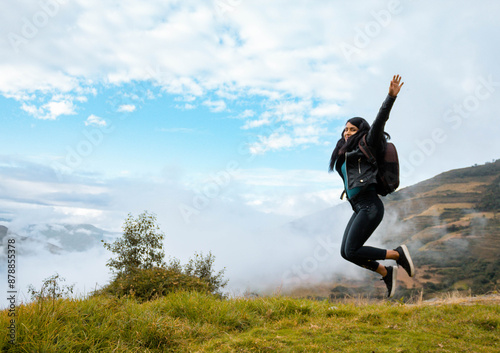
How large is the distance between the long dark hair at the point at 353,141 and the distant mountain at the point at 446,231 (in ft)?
199

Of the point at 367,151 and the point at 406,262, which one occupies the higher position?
the point at 367,151

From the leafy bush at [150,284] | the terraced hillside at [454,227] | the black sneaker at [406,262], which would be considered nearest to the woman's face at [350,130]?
the black sneaker at [406,262]

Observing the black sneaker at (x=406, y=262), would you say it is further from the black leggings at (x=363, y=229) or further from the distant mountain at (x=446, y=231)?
the distant mountain at (x=446, y=231)

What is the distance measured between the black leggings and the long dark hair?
2.17 ft

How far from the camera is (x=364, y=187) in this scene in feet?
17.3

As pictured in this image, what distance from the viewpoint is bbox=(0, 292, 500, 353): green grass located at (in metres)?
4.50

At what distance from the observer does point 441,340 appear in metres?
5.07

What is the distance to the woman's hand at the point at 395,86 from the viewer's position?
489 cm

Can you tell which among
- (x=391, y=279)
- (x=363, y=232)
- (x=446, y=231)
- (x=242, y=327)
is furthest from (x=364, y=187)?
(x=446, y=231)

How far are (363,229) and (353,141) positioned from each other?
126cm

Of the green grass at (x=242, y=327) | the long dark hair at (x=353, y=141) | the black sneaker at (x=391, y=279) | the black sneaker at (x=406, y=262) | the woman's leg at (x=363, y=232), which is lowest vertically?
the green grass at (x=242, y=327)

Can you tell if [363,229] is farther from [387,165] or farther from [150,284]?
[150,284]

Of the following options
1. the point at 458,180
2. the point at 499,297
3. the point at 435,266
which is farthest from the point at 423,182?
the point at 499,297

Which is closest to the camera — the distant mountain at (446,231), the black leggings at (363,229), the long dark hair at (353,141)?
the black leggings at (363,229)
